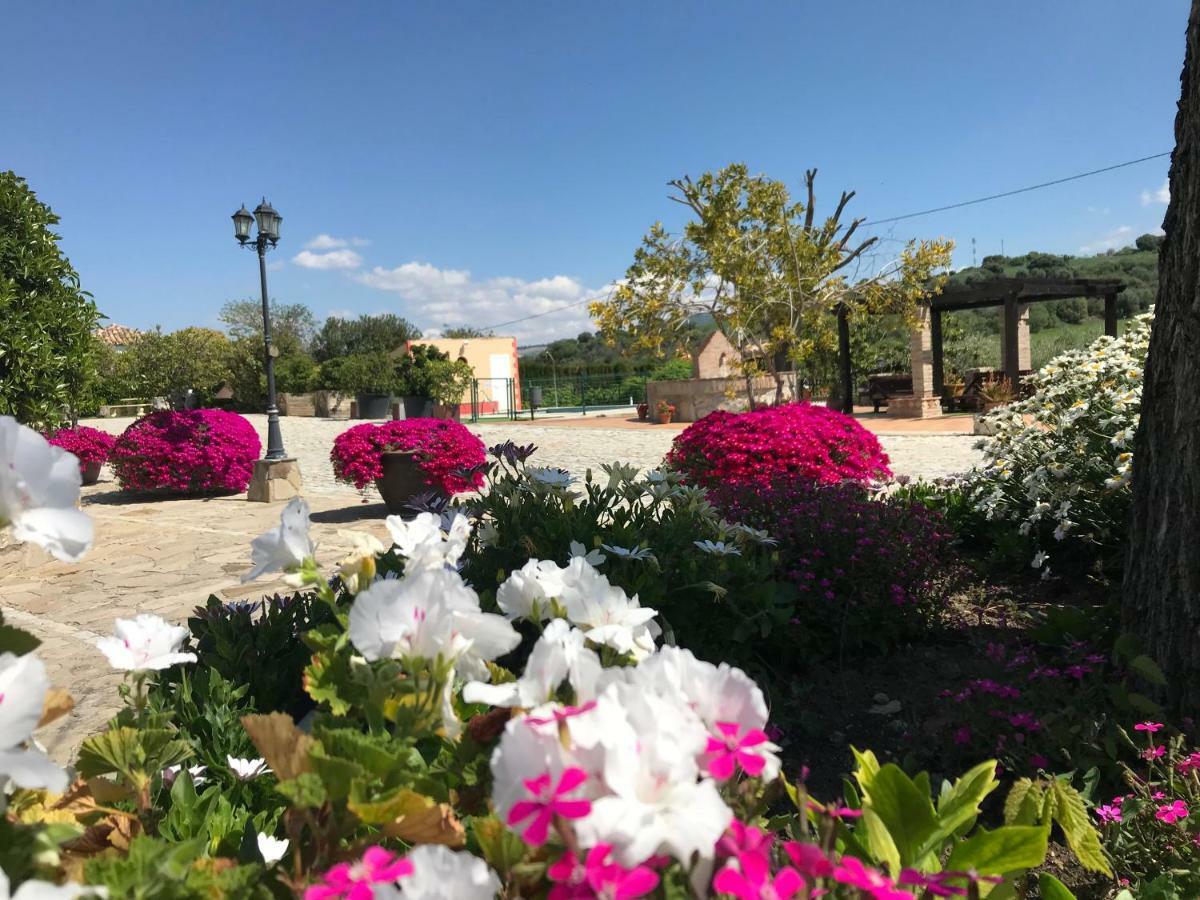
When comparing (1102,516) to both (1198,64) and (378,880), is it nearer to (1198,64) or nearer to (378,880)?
(1198,64)

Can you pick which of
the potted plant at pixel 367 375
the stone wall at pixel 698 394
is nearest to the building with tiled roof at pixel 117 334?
the potted plant at pixel 367 375

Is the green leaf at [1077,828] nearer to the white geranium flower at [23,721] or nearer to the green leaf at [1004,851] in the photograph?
the green leaf at [1004,851]

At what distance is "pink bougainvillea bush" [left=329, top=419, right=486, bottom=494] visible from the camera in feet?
25.3

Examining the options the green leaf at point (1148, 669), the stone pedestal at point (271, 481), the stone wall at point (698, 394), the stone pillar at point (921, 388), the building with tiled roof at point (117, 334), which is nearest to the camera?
the green leaf at point (1148, 669)

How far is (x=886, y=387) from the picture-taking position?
19891mm

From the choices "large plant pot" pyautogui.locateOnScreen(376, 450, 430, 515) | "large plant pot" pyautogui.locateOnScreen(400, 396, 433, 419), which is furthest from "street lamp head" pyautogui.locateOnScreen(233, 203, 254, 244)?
"large plant pot" pyautogui.locateOnScreen(400, 396, 433, 419)

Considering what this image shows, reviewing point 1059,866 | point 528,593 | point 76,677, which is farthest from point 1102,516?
point 76,677

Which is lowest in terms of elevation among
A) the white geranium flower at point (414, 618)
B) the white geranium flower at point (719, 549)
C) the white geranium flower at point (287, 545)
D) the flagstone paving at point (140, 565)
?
the flagstone paving at point (140, 565)

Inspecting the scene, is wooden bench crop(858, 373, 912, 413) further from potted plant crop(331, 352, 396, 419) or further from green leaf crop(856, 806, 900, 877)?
green leaf crop(856, 806, 900, 877)

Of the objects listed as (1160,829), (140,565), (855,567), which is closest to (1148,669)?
(1160,829)

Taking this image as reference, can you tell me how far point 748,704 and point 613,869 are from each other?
0.21m

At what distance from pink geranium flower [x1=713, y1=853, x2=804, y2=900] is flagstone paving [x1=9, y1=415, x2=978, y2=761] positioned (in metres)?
2.91

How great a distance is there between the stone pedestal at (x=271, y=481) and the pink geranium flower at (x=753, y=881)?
9.80m

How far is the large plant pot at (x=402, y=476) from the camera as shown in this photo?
7.70 metres
